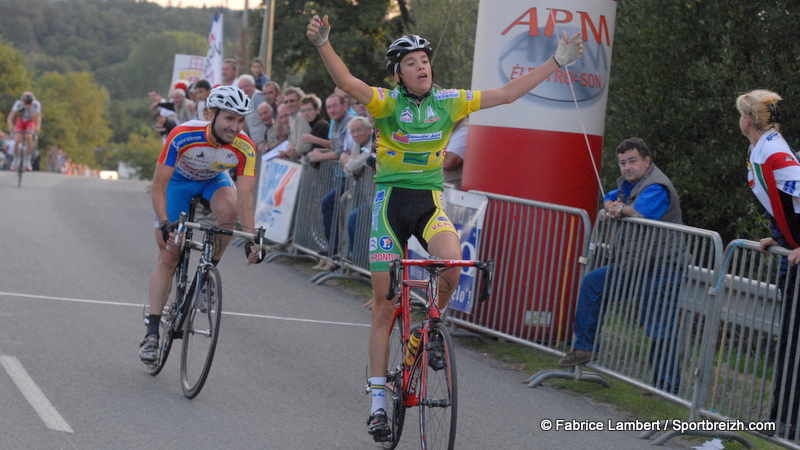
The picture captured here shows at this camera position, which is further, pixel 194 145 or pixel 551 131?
pixel 551 131

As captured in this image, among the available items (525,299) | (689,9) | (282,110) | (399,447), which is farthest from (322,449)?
(282,110)

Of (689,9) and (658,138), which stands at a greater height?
(689,9)

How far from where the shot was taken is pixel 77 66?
561ft

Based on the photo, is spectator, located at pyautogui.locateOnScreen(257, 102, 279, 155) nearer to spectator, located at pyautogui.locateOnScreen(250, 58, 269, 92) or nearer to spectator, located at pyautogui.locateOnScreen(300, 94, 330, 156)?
spectator, located at pyautogui.locateOnScreen(300, 94, 330, 156)

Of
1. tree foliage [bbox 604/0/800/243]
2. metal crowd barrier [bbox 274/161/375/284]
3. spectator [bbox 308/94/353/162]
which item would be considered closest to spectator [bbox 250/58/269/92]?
metal crowd barrier [bbox 274/161/375/284]

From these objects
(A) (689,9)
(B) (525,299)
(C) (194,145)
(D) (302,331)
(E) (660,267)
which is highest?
(A) (689,9)

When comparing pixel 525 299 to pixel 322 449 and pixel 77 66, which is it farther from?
pixel 77 66

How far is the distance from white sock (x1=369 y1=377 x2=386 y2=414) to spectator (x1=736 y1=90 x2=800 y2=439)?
232 centimetres

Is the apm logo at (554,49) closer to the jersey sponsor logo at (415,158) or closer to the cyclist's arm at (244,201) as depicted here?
the cyclist's arm at (244,201)

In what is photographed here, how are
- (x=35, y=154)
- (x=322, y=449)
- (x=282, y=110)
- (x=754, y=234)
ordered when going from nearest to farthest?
1. (x=322, y=449)
2. (x=754, y=234)
3. (x=282, y=110)
4. (x=35, y=154)

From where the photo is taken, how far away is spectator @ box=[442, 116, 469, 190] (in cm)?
1060

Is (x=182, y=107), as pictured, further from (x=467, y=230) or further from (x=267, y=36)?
(x=267, y=36)

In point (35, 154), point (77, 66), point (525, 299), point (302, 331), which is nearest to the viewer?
point (525, 299)

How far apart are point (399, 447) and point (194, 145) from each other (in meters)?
2.52
